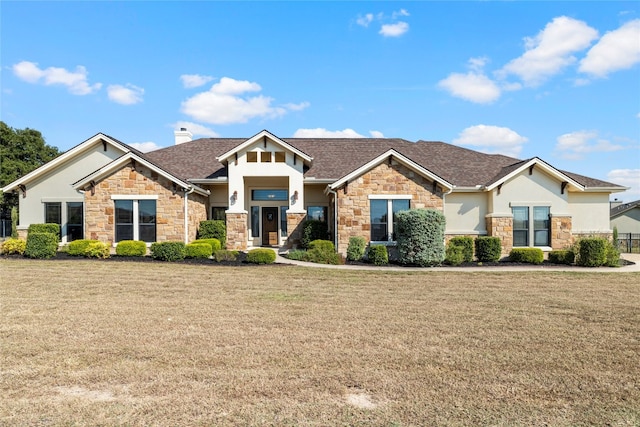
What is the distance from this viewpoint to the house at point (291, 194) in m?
17.3

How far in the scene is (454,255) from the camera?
1645cm

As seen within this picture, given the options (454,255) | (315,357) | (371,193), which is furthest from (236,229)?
(315,357)

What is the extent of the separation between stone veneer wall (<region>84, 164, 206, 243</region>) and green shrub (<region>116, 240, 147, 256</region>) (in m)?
0.95

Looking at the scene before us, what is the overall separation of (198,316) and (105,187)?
12.3 metres

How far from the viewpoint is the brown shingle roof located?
2048 cm

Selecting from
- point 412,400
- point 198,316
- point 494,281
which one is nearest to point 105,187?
point 198,316

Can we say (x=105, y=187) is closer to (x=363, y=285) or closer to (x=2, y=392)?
(x=363, y=285)

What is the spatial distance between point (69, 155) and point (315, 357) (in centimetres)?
1896

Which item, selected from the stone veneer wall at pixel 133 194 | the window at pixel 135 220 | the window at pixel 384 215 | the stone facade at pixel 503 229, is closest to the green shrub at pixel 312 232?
the window at pixel 384 215

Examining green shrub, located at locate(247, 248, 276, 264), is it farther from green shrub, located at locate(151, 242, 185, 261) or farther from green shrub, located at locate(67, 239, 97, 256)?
green shrub, located at locate(67, 239, 97, 256)

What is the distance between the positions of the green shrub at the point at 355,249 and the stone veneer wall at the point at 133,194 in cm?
720

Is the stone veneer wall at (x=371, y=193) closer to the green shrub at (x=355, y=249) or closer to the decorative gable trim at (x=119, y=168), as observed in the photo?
the green shrub at (x=355, y=249)

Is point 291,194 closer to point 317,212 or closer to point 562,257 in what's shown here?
point 317,212

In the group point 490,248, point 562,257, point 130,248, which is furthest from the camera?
point 490,248
